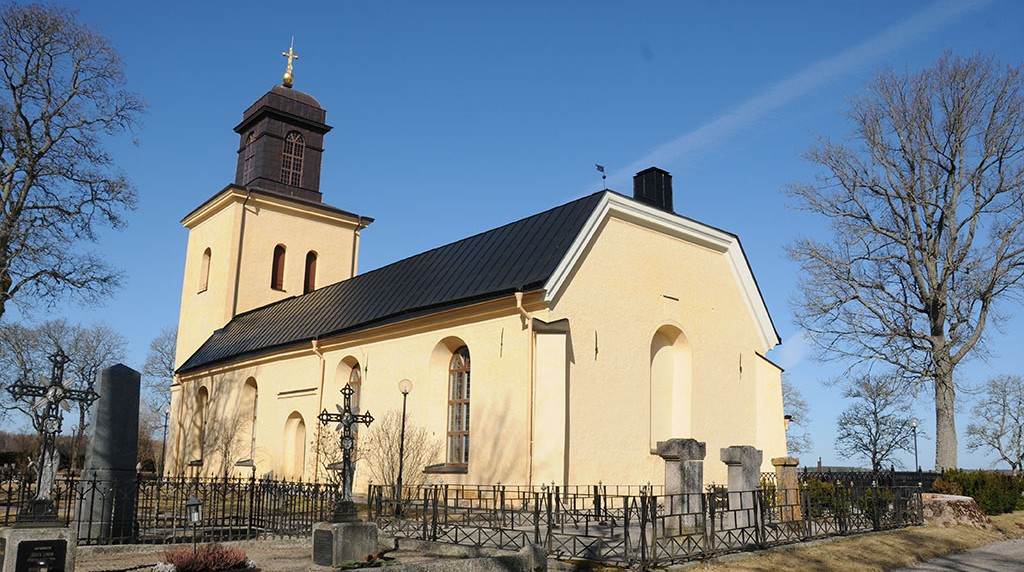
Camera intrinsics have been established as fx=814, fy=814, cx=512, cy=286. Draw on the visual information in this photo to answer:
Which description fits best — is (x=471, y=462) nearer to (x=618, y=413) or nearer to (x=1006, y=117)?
(x=618, y=413)

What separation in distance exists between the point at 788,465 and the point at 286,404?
644 inches

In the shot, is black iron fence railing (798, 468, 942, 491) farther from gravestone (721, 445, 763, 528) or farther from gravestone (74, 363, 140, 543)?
gravestone (74, 363, 140, 543)

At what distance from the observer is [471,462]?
18.8 meters

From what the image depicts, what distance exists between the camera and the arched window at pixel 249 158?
34719mm

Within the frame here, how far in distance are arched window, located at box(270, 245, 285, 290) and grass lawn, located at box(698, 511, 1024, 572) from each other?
2595cm

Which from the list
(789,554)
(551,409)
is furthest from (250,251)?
(789,554)

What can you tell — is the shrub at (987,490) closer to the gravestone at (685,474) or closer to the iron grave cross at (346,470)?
the gravestone at (685,474)

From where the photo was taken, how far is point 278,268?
34.6m

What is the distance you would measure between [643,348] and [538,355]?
3.38 m

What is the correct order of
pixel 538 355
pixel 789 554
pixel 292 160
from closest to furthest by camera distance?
pixel 789 554 → pixel 538 355 → pixel 292 160

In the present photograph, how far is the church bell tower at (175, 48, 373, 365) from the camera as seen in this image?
109 feet

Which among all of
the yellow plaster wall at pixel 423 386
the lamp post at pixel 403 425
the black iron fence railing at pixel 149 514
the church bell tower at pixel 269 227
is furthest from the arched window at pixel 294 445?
the black iron fence railing at pixel 149 514

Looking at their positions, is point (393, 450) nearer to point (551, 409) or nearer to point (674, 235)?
point (551, 409)

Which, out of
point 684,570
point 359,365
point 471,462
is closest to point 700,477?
point 684,570
